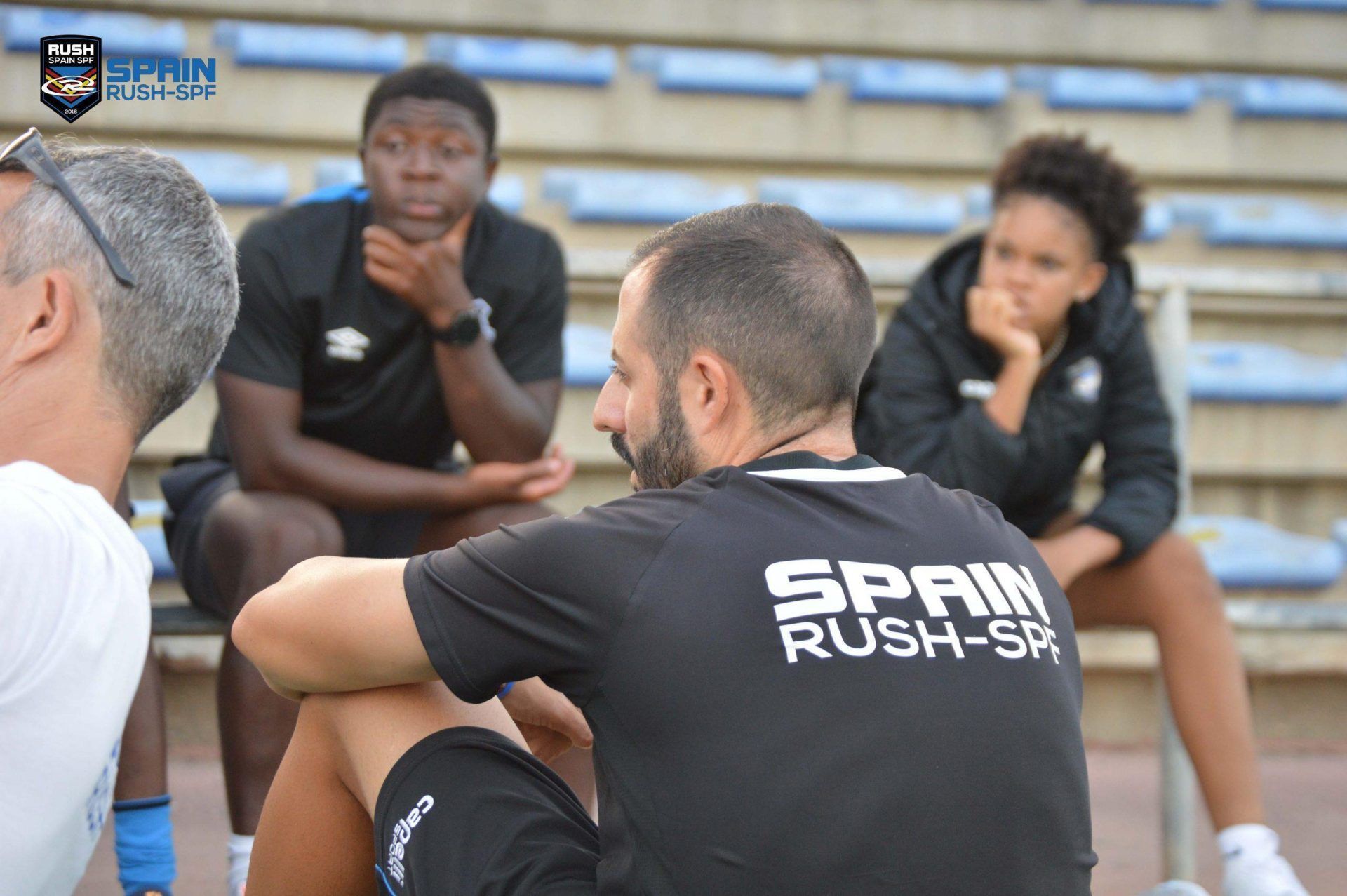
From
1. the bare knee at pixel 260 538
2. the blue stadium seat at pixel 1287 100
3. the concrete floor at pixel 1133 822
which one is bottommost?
the concrete floor at pixel 1133 822

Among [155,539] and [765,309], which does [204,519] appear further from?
[765,309]

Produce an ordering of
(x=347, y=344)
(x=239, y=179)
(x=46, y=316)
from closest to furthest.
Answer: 1. (x=46, y=316)
2. (x=347, y=344)
3. (x=239, y=179)

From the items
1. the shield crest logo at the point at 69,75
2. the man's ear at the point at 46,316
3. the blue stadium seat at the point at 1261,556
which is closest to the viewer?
the man's ear at the point at 46,316

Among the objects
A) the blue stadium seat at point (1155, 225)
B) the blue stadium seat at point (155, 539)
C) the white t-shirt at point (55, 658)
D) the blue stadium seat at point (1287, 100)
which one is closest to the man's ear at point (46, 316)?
the white t-shirt at point (55, 658)

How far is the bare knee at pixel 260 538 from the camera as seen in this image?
7.34 feet

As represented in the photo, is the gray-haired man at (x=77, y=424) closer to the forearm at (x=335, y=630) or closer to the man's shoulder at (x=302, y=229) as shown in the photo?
the forearm at (x=335, y=630)

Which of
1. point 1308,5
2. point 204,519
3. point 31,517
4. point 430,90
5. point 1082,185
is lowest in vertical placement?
point 204,519

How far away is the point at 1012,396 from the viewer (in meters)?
2.62

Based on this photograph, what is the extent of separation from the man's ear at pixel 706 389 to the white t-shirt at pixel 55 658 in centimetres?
61

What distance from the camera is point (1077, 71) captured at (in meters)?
4.88

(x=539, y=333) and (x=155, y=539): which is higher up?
(x=539, y=333)

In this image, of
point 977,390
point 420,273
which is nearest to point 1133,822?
point 977,390

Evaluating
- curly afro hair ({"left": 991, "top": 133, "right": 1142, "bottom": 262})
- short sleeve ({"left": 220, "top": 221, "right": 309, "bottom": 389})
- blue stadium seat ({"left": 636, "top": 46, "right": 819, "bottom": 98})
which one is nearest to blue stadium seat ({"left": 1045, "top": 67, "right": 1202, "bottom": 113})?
blue stadium seat ({"left": 636, "top": 46, "right": 819, "bottom": 98})

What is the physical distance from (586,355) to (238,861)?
197 cm
